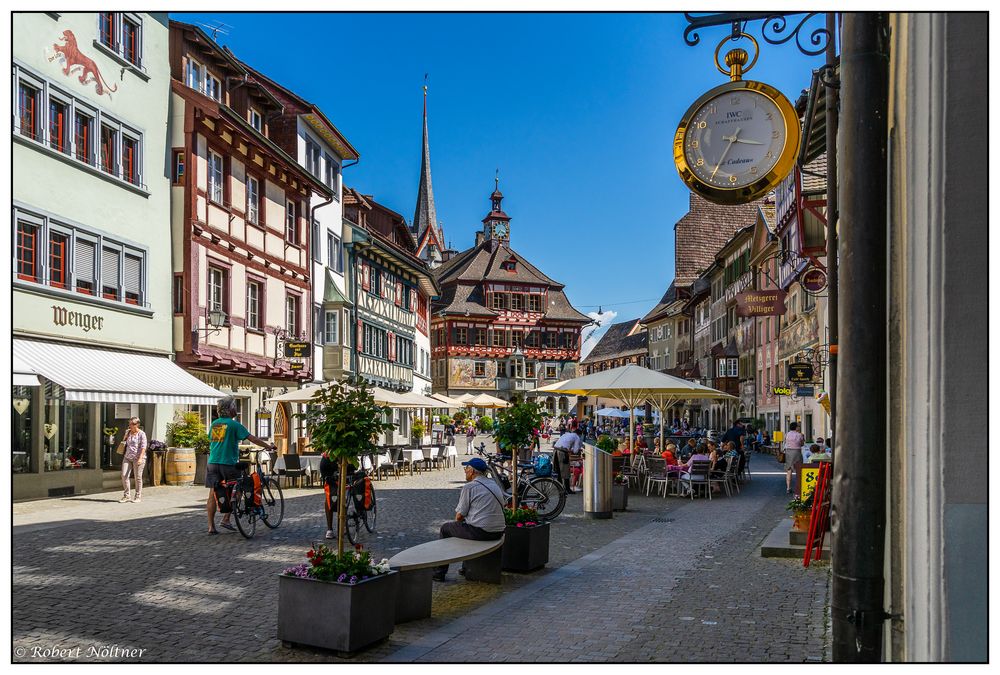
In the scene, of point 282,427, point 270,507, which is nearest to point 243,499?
point 270,507

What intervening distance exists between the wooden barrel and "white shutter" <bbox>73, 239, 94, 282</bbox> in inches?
177

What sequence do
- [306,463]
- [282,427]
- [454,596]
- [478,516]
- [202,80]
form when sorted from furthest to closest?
[282,427], [202,80], [306,463], [478,516], [454,596]

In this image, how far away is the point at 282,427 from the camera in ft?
93.7

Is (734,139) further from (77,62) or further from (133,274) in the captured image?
(133,274)

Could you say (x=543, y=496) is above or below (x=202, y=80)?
below

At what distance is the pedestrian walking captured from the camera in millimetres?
16922

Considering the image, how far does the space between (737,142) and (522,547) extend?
5066mm

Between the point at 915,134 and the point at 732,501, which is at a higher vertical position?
the point at 915,134

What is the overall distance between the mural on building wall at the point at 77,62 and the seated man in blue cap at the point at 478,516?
44.5 ft
